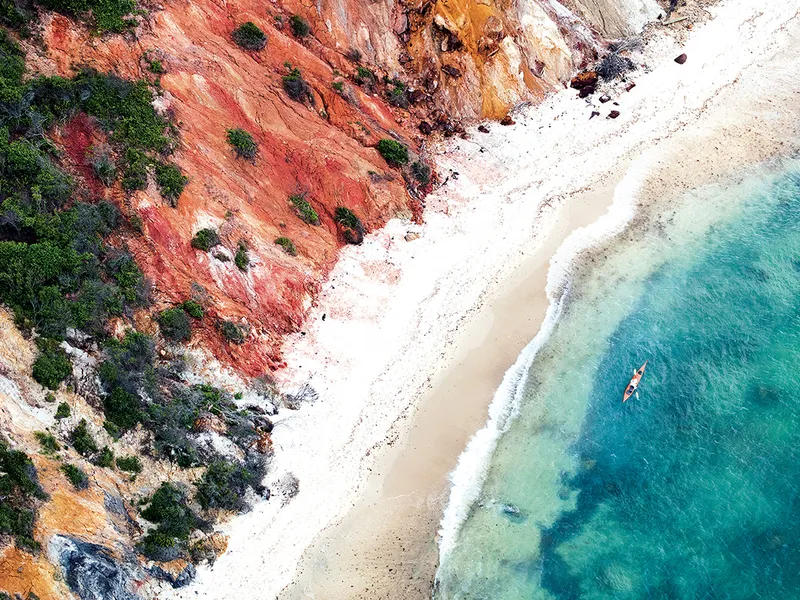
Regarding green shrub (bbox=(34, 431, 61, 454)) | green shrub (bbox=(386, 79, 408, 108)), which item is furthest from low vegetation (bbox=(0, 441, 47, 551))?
green shrub (bbox=(386, 79, 408, 108))

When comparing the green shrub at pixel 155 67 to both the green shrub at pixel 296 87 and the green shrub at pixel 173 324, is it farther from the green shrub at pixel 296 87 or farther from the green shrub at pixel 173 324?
the green shrub at pixel 173 324

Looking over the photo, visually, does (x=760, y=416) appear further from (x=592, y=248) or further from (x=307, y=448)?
(x=307, y=448)

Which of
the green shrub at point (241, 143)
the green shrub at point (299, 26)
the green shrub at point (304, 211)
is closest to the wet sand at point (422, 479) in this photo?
the green shrub at point (304, 211)

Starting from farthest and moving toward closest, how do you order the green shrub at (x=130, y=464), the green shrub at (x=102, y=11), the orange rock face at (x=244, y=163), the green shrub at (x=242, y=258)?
the green shrub at (x=102, y=11)
the green shrub at (x=242, y=258)
the orange rock face at (x=244, y=163)
the green shrub at (x=130, y=464)

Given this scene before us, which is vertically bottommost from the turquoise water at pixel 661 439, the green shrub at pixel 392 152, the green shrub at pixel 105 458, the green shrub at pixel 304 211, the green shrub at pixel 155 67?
the turquoise water at pixel 661 439

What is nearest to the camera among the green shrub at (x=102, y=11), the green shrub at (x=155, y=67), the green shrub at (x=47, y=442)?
the green shrub at (x=47, y=442)

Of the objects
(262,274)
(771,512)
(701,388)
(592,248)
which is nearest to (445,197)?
(592,248)

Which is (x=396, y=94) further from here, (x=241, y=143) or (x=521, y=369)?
(x=521, y=369)

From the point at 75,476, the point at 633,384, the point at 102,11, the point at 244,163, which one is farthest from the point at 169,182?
the point at 633,384
